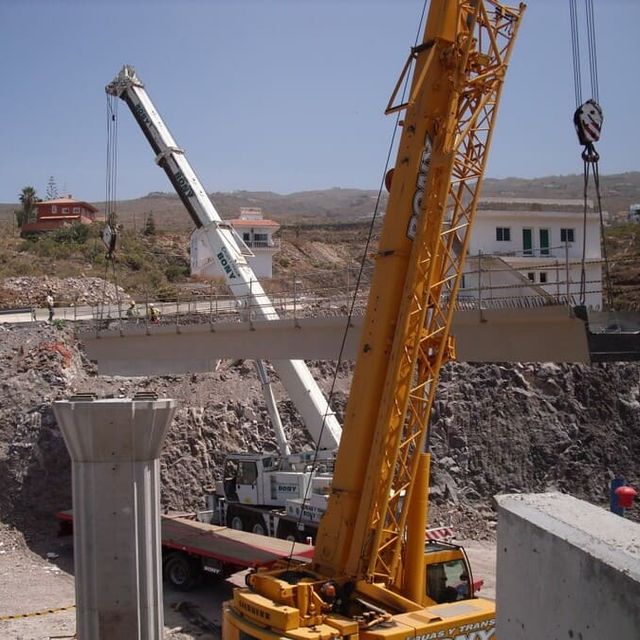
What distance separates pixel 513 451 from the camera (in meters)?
31.3

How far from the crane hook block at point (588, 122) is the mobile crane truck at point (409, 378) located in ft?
4.23

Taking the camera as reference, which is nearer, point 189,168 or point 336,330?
point 336,330

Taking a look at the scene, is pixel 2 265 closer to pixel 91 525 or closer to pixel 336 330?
pixel 336 330

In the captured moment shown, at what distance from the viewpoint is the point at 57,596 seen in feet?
68.1

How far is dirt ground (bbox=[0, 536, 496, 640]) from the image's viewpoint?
18.1 meters

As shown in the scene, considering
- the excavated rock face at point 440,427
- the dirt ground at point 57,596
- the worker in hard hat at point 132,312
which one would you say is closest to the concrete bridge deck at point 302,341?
the excavated rock face at point 440,427

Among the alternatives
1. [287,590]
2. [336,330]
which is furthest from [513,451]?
[287,590]

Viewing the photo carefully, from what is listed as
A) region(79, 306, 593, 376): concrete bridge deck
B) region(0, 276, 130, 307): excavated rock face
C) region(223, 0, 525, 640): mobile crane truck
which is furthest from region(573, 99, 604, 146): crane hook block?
region(0, 276, 130, 307): excavated rock face

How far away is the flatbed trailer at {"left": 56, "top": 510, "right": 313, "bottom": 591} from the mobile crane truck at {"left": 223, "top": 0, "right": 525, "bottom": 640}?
5774mm

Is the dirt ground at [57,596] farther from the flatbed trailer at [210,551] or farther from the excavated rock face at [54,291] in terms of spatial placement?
the excavated rock face at [54,291]

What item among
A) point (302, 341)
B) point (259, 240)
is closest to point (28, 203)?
point (259, 240)

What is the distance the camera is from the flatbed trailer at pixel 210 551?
1925 cm

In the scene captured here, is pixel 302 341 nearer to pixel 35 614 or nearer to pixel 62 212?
pixel 35 614

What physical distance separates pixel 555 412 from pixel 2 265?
4083 centimetres
